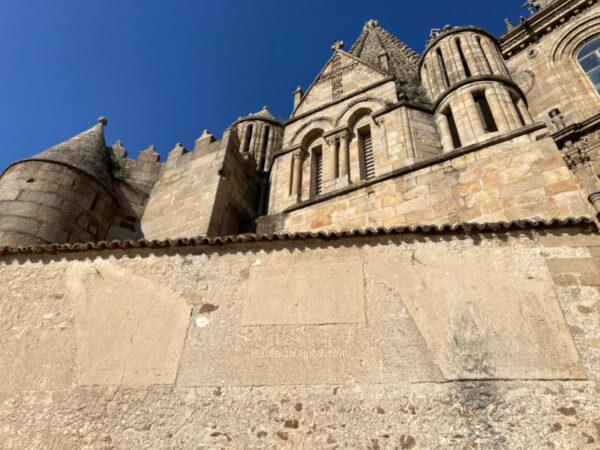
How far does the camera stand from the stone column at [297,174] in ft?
32.6

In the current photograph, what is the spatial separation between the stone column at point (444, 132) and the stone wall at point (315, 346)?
4.49 meters

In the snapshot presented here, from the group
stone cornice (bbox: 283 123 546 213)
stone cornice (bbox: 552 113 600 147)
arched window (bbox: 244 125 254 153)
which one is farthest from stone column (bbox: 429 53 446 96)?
arched window (bbox: 244 125 254 153)

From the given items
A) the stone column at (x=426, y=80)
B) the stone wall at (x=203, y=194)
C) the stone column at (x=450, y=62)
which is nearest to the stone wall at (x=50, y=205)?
the stone wall at (x=203, y=194)

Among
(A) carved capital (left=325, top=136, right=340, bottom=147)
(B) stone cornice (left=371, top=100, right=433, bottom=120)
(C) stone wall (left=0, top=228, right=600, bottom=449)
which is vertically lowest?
(C) stone wall (left=0, top=228, right=600, bottom=449)

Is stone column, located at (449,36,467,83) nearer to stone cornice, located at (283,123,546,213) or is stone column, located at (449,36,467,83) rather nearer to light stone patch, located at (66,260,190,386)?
stone cornice, located at (283,123,546,213)

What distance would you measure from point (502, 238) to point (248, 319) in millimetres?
2666

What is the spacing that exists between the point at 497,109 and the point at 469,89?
Result: 1.05 metres

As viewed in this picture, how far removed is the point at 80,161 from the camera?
27.9 ft

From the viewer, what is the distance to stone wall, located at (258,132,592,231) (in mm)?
5934

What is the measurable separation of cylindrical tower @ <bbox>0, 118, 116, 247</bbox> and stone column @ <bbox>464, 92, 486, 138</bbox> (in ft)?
23.4

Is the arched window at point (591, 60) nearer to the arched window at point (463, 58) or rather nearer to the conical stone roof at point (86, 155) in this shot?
the arched window at point (463, 58)

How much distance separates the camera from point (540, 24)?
1412cm

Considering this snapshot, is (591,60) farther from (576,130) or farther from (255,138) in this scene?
(255,138)

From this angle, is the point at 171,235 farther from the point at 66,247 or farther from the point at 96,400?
the point at 96,400
